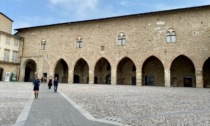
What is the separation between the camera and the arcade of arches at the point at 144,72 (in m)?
28.6

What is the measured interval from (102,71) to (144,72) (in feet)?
23.3

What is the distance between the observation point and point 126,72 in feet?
107

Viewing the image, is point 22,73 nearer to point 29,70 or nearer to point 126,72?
point 29,70

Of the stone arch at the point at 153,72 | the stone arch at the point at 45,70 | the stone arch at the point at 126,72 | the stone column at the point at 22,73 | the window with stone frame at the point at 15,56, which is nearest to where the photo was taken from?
the stone arch at the point at 153,72

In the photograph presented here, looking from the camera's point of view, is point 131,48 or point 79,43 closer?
point 131,48

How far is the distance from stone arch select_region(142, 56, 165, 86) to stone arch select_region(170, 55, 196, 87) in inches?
65.1

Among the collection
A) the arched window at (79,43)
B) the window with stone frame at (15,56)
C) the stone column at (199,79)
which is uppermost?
the arched window at (79,43)

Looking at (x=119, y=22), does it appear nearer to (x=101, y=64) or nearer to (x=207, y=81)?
(x=101, y=64)

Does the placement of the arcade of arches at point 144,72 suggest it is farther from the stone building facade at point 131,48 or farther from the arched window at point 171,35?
the arched window at point 171,35

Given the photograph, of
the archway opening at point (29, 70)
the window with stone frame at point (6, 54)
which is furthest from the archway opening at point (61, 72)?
the window with stone frame at point (6, 54)

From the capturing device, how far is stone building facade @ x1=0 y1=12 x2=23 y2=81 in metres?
→ 33.2

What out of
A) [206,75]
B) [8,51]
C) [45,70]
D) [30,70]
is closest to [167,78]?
[206,75]

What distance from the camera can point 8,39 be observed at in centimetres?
3425

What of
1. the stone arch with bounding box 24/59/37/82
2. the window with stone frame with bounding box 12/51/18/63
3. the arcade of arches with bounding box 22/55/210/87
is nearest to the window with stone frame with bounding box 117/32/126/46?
the arcade of arches with bounding box 22/55/210/87
